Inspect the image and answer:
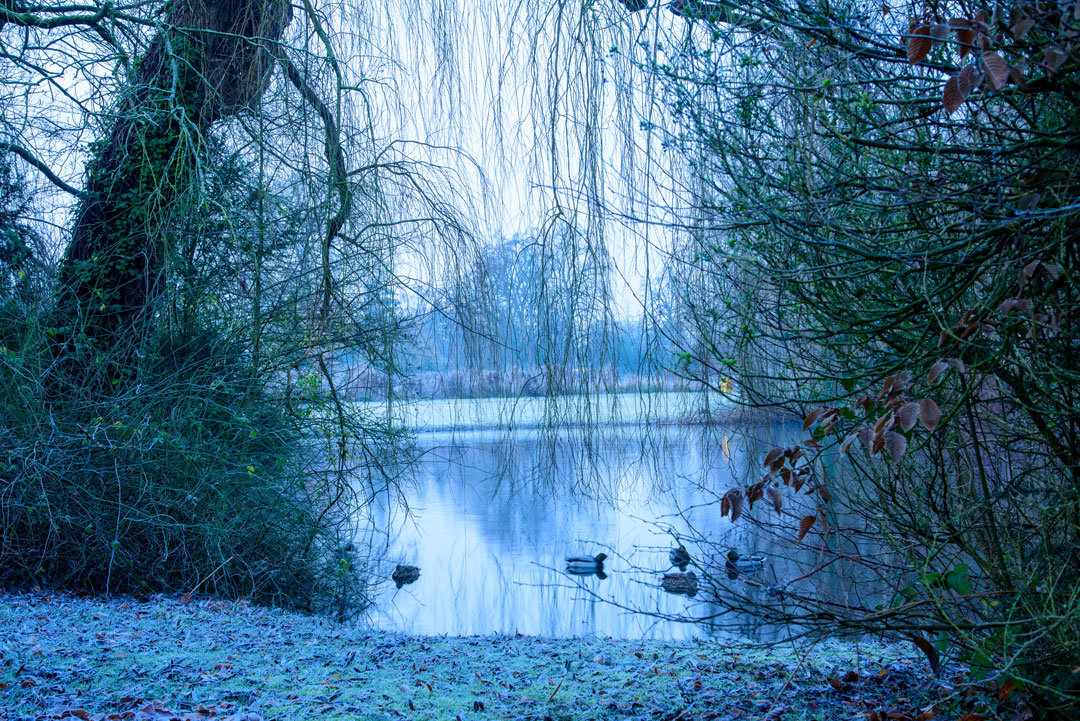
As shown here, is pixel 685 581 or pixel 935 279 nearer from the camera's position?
pixel 935 279

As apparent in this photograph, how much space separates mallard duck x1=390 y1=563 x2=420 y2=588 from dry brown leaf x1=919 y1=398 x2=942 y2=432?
510 centimetres

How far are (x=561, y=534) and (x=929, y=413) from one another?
20.2ft

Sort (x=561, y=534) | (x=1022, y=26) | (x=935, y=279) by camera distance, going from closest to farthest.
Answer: (x=1022, y=26) → (x=935, y=279) → (x=561, y=534)

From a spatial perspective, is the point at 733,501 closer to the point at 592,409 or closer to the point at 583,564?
the point at 592,409

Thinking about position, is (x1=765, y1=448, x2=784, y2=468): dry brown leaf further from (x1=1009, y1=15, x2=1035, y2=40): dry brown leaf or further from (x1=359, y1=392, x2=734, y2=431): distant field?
(x1=359, y1=392, x2=734, y2=431): distant field

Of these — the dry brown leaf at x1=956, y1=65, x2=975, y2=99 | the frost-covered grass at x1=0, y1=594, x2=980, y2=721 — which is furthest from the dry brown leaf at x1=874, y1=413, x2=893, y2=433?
the frost-covered grass at x1=0, y1=594, x2=980, y2=721

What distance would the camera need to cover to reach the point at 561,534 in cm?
728

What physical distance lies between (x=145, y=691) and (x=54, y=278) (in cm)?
274

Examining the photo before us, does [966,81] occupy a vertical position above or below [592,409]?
above

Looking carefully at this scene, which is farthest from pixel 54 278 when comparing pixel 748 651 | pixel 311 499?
pixel 748 651

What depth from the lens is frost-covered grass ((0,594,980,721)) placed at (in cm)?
227

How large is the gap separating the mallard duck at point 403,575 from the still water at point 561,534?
6 centimetres

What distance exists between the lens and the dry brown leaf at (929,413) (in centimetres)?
132

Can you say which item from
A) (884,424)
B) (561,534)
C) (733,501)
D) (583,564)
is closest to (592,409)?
(733,501)
